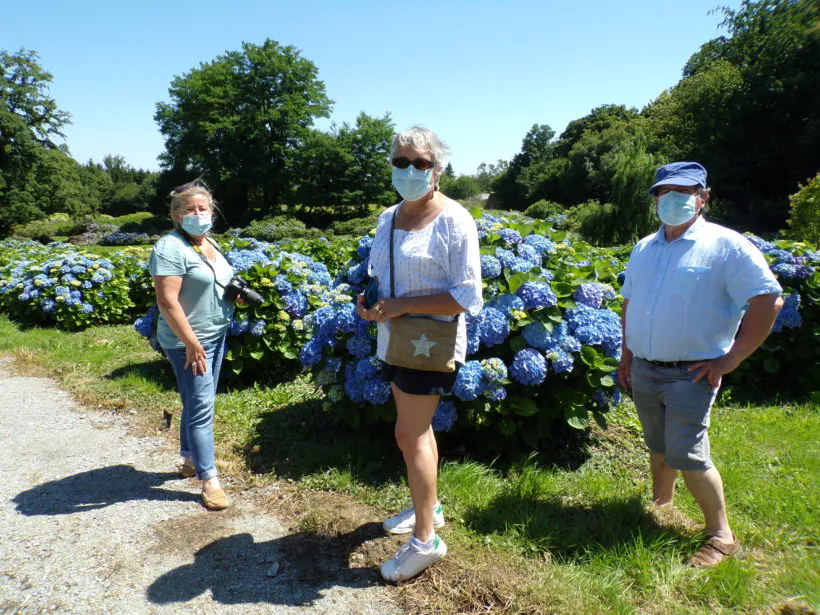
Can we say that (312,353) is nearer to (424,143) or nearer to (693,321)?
(424,143)

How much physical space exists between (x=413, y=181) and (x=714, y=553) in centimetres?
209

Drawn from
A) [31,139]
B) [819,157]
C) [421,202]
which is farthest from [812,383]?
[31,139]

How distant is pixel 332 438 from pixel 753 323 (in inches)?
107

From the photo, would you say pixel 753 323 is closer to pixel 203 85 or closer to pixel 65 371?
pixel 65 371

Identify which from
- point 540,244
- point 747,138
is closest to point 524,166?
point 747,138

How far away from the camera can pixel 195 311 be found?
299 centimetres

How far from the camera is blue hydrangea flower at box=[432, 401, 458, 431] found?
3188 millimetres

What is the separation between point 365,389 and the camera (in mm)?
3355

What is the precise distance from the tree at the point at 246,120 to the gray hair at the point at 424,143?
39.7 meters

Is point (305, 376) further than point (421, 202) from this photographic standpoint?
Yes

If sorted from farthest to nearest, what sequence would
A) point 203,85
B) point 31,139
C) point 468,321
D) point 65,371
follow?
point 203,85
point 31,139
point 65,371
point 468,321

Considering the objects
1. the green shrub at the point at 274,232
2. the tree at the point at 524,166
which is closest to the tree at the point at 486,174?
the tree at the point at 524,166

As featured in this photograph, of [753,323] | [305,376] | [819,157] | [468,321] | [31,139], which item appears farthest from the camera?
[31,139]

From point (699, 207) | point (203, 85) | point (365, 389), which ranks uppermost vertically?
point (203, 85)
